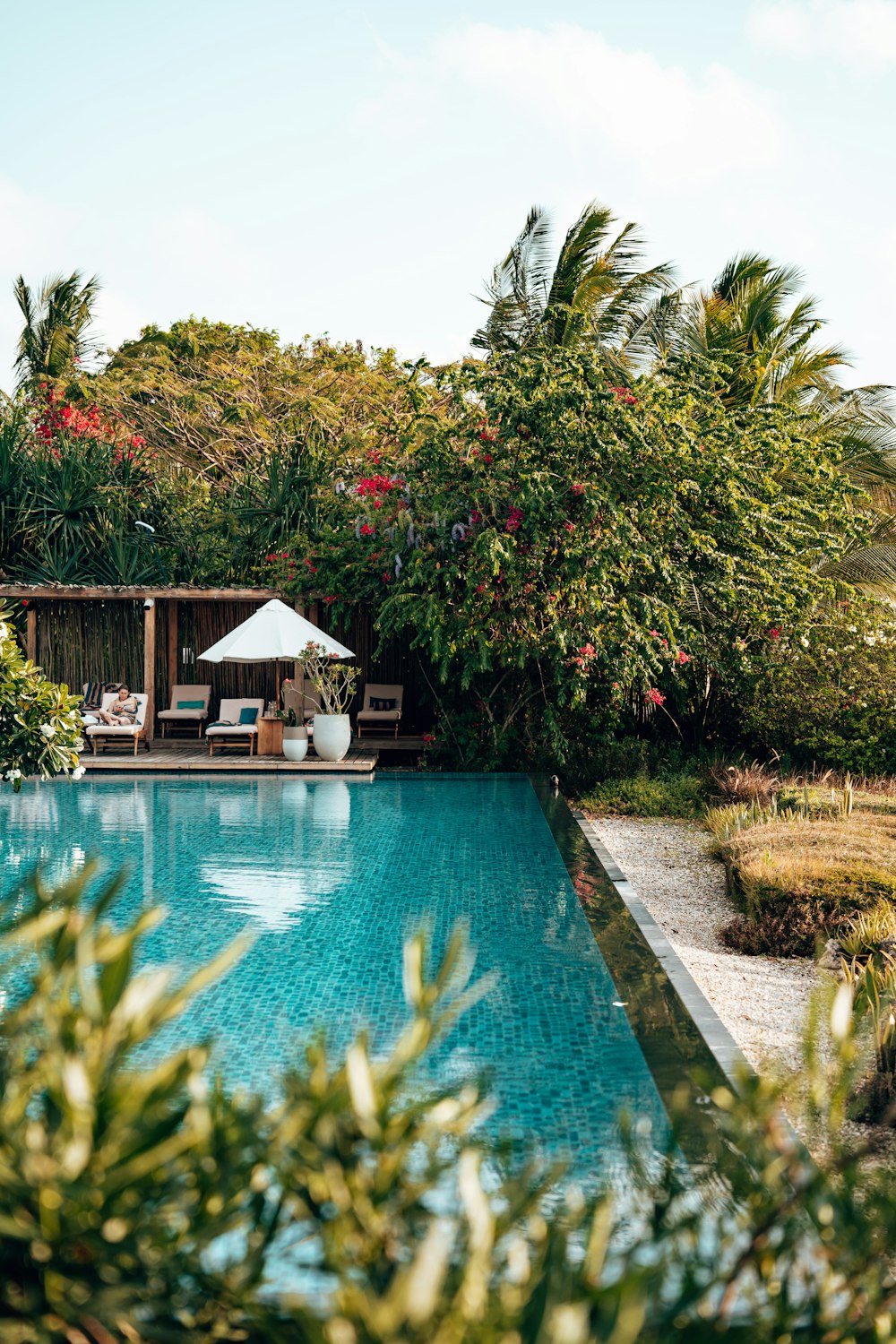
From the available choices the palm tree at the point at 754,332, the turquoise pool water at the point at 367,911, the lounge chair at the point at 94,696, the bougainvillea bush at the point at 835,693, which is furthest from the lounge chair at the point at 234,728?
the palm tree at the point at 754,332

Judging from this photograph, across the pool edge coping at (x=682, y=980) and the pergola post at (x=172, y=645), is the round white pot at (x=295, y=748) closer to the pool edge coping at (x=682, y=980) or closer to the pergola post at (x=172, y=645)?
the pergola post at (x=172, y=645)

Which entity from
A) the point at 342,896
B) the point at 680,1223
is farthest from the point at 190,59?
the point at 680,1223

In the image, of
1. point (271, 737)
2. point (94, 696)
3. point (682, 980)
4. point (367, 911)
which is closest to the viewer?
point (682, 980)

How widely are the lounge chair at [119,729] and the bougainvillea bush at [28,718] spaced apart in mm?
7566

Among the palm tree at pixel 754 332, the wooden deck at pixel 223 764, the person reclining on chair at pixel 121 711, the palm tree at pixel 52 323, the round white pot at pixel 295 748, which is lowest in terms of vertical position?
the wooden deck at pixel 223 764

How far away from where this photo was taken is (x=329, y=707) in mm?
14531

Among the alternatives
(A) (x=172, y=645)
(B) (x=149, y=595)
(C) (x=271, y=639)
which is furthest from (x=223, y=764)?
(A) (x=172, y=645)

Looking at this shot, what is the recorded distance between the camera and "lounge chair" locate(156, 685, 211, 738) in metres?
16.8

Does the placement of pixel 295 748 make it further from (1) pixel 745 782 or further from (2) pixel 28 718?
(2) pixel 28 718

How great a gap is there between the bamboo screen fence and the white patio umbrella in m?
2.29

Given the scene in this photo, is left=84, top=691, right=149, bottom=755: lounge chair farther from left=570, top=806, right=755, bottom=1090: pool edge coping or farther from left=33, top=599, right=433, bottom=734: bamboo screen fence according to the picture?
left=570, top=806, right=755, bottom=1090: pool edge coping

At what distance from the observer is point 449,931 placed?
751cm

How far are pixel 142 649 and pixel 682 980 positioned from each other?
12922 millimetres

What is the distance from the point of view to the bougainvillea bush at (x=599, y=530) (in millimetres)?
12227
